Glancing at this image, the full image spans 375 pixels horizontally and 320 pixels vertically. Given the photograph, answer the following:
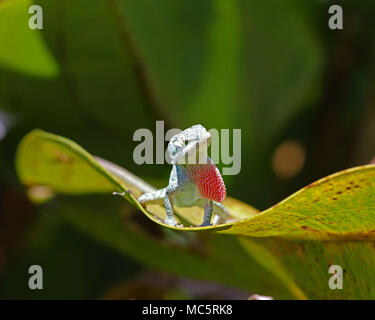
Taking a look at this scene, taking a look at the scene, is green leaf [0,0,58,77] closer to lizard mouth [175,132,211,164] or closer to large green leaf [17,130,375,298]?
large green leaf [17,130,375,298]

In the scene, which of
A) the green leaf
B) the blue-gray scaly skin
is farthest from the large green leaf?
the green leaf

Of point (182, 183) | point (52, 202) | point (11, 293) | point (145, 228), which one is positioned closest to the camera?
point (182, 183)

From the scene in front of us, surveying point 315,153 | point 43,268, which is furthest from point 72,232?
point 315,153

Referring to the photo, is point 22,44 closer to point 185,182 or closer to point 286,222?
point 185,182

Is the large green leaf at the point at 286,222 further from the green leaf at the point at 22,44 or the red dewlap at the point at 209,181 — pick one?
the green leaf at the point at 22,44

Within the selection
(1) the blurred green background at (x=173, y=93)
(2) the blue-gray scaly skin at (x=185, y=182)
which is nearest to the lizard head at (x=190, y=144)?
(2) the blue-gray scaly skin at (x=185, y=182)
